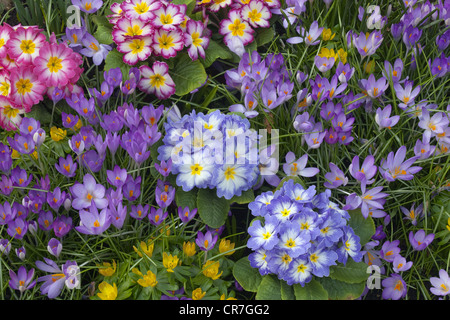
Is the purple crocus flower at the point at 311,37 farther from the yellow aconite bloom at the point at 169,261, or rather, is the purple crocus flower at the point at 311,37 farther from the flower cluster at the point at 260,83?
the yellow aconite bloom at the point at 169,261

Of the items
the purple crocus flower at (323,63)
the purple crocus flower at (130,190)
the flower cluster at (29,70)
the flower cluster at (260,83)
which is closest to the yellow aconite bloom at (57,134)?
the flower cluster at (29,70)

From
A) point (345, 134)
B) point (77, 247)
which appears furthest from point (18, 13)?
point (345, 134)

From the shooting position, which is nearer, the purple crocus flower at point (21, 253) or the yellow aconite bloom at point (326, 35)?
the purple crocus flower at point (21, 253)

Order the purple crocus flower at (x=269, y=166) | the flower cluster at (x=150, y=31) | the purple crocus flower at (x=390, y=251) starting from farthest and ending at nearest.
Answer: the flower cluster at (x=150, y=31) < the purple crocus flower at (x=269, y=166) < the purple crocus flower at (x=390, y=251)

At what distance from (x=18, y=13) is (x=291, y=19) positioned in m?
1.26

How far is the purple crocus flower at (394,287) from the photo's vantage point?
5.22ft

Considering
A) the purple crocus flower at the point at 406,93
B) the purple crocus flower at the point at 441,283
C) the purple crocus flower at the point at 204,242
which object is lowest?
the purple crocus flower at the point at 441,283

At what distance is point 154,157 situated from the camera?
1.80 meters

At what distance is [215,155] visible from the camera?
Answer: 1.68m

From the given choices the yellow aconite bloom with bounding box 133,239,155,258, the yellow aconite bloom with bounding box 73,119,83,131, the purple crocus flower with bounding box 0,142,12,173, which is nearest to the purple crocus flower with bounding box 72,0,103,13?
the yellow aconite bloom with bounding box 73,119,83,131

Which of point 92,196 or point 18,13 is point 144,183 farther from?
point 18,13

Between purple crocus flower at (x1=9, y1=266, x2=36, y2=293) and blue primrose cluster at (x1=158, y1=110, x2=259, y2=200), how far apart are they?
56 cm

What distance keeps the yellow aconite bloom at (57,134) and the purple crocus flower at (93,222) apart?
46 cm

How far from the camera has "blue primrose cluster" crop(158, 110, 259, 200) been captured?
1668 millimetres
